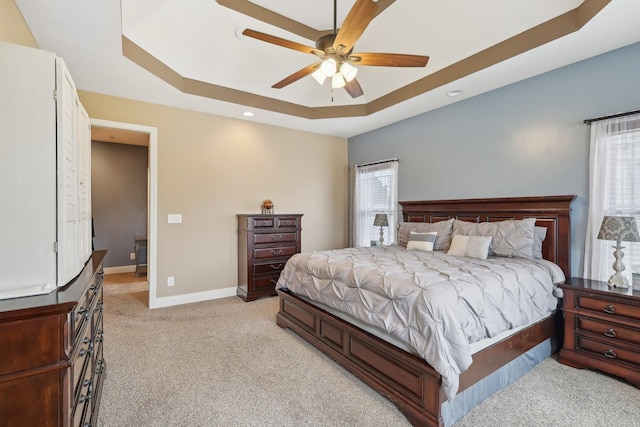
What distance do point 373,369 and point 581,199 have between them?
103 inches

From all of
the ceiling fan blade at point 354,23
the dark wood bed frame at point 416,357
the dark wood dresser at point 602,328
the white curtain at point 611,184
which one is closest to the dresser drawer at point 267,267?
the dark wood bed frame at point 416,357

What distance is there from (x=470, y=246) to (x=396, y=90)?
2.27m

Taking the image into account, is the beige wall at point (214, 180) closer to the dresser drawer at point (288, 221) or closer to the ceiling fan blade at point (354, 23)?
the dresser drawer at point (288, 221)

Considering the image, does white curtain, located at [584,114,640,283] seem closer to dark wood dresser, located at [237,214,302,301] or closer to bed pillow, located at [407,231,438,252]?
bed pillow, located at [407,231,438,252]

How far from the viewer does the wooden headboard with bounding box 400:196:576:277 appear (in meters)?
3.00

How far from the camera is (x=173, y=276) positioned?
4164 millimetres

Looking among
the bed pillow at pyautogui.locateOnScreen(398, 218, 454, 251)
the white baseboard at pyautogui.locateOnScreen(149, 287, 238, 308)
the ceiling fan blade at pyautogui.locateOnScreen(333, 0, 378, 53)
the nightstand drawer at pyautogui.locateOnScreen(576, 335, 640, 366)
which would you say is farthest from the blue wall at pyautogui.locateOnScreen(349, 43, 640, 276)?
the white baseboard at pyautogui.locateOnScreen(149, 287, 238, 308)

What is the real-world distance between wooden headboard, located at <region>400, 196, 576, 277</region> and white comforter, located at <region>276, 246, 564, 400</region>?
29cm

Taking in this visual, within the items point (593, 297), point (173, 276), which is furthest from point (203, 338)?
point (593, 297)

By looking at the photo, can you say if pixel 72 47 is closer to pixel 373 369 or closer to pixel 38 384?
pixel 38 384

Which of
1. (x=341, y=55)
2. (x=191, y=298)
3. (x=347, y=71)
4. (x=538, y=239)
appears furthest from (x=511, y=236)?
(x=191, y=298)

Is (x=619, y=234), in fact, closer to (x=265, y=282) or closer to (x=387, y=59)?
(x=387, y=59)

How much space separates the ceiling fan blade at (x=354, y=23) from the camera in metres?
1.79

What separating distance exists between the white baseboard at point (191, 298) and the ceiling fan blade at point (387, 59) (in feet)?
12.0
